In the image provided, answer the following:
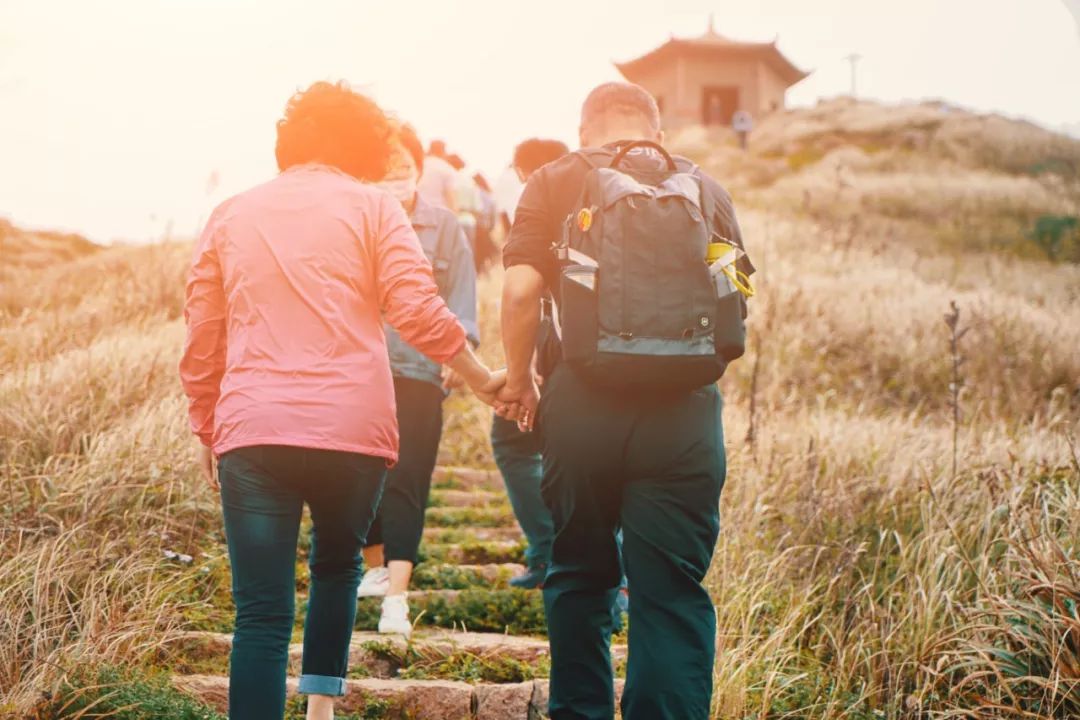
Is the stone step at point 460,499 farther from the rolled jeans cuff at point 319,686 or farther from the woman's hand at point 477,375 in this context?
the rolled jeans cuff at point 319,686

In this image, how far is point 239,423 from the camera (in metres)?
2.52

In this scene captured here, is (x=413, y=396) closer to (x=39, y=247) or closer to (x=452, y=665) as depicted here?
(x=452, y=665)

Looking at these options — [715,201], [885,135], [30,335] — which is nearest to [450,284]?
[715,201]

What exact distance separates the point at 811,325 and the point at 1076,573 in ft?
21.8

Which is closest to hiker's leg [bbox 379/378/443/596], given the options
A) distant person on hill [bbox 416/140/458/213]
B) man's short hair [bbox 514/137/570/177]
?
man's short hair [bbox 514/137/570/177]

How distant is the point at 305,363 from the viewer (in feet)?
8.41

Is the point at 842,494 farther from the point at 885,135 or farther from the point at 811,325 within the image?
the point at 885,135

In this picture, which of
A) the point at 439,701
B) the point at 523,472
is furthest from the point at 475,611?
the point at 439,701

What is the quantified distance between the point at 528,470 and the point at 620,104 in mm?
2018

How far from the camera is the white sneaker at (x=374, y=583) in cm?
455

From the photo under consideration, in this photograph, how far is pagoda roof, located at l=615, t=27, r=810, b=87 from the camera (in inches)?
1435

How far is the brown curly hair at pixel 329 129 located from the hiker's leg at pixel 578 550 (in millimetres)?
874

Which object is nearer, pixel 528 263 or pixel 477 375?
pixel 528 263

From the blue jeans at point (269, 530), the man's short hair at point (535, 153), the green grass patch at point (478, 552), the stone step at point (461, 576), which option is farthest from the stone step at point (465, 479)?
the blue jeans at point (269, 530)
